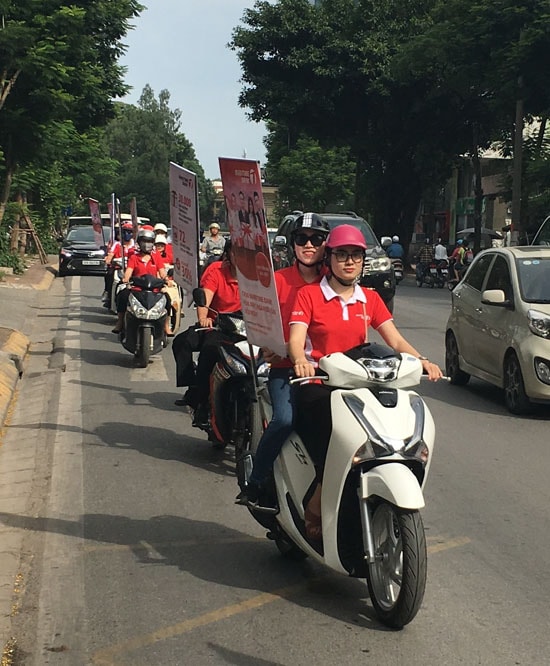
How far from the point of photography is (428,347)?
50.1ft

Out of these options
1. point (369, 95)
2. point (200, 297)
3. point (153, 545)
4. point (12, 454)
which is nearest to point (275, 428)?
point (153, 545)

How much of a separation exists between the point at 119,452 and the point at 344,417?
4.22 meters

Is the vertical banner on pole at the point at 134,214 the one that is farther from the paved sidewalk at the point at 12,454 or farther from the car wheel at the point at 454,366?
the car wheel at the point at 454,366

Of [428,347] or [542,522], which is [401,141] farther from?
[542,522]

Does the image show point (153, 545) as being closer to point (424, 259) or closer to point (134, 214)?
point (134, 214)

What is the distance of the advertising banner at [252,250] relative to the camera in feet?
16.8

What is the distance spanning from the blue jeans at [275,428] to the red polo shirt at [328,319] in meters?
0.20

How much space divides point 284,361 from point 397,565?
1.25 m

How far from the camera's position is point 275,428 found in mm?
4988

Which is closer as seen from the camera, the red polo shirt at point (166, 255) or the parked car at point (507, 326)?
the parked car at point (507, 326)

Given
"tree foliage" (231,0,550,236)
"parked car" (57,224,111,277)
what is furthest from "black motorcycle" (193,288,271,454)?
"tree foliage" (231,0,550,236)

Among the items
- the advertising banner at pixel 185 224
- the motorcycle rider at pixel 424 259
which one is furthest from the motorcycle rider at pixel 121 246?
the motorcycle rider at pixel 424 259

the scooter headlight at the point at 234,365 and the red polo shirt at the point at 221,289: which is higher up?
the red polo shirt at the point at 221,289

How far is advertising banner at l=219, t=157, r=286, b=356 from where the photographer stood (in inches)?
202
